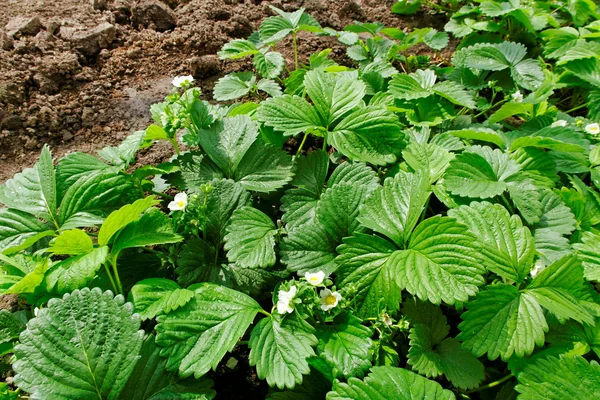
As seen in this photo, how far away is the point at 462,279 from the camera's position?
1205mm

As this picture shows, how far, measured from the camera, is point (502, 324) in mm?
1218

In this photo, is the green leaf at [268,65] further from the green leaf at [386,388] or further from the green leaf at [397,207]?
the green leaf at [386,388]

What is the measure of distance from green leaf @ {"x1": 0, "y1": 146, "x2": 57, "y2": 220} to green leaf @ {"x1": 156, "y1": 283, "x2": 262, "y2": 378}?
0.56 meters

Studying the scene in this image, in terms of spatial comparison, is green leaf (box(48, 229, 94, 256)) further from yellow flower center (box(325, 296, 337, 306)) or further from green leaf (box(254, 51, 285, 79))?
green leaf (box(254, 51, 285, 79))

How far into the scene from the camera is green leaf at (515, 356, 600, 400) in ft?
3.70

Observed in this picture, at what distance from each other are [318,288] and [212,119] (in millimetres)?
778

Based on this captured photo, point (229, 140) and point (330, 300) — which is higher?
point (229, 140)

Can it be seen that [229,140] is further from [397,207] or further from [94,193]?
[397,207]

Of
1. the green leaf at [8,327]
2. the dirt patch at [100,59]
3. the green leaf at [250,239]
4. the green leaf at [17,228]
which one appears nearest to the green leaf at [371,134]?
the green leaf at [250,239]

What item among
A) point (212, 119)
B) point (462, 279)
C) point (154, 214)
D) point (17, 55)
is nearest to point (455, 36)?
point (212, 119)

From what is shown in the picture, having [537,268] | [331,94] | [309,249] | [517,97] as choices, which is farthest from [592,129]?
[309,249]

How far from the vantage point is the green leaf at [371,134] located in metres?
1.62

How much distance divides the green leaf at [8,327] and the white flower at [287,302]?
724 mm

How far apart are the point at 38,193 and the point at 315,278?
0.92 m
